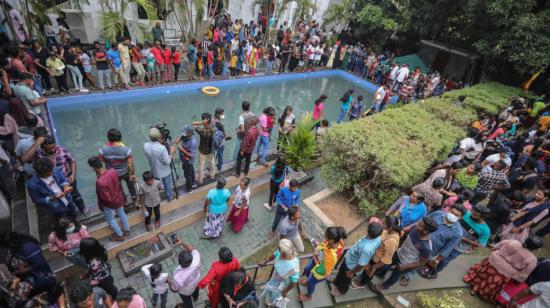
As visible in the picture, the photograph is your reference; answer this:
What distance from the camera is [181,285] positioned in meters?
3.47

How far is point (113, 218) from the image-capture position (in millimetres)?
4504

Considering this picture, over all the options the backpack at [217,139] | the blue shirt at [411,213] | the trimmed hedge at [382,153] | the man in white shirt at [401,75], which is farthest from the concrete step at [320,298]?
the man in white shirt at [401,75]

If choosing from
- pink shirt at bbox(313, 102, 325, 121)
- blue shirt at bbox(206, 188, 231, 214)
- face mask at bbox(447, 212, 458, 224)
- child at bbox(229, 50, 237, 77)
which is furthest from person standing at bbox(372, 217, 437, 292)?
child at bbox(229, 50, 237, 77)

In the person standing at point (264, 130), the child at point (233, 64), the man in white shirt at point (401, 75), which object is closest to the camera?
the person standing at point (264, 130)

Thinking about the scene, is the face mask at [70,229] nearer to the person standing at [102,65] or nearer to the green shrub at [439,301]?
the green shrub at [439,301]

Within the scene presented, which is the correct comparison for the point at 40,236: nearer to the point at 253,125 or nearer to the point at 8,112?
the point at 8,112

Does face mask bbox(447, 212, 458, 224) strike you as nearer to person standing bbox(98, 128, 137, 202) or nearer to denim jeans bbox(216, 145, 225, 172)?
denim jeans bbox(216, 145, 225, 172)

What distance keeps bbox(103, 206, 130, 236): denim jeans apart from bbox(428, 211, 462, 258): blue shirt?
4821 mm

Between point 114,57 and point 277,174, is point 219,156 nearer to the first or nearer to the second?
point 277,174

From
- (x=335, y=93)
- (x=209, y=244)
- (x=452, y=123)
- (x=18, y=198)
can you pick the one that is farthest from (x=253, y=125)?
(x=335, y=93)

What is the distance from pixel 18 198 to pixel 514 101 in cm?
1459

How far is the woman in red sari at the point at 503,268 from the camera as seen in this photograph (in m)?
3.84

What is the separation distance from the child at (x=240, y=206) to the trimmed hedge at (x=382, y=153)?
1964 millimetres

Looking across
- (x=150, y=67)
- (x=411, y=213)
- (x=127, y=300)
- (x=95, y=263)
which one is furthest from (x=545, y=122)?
(x=150, y=67)
